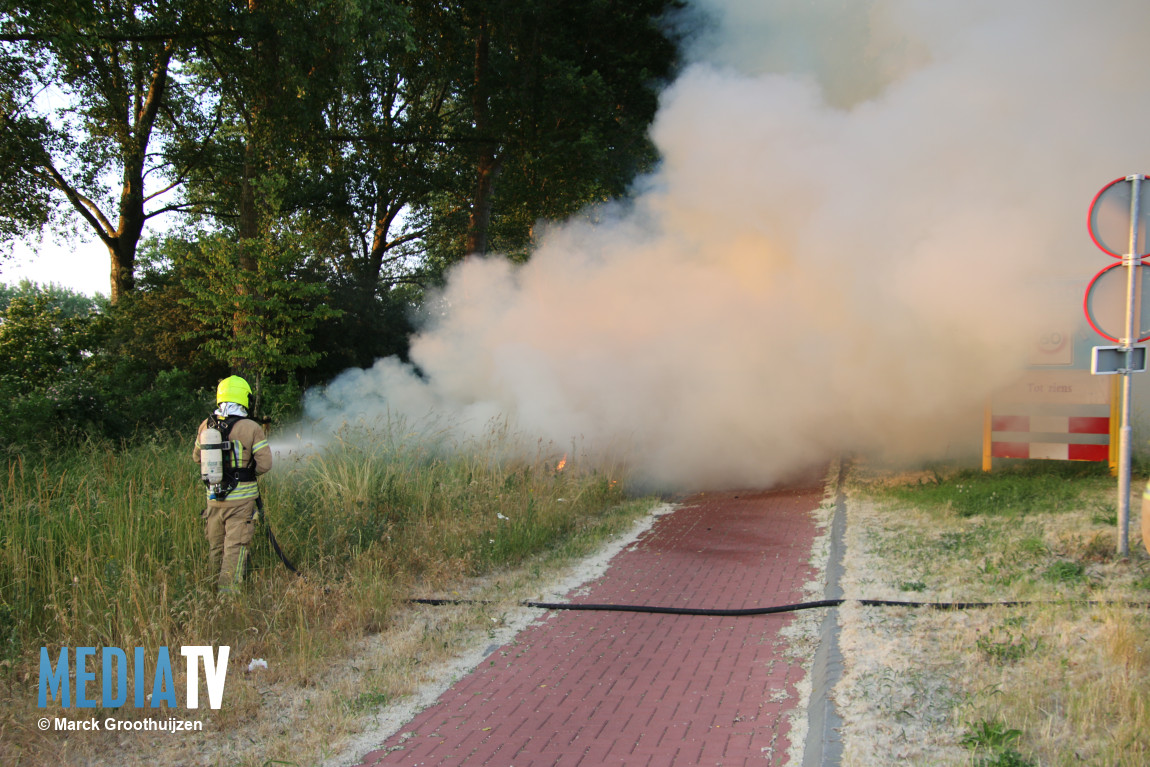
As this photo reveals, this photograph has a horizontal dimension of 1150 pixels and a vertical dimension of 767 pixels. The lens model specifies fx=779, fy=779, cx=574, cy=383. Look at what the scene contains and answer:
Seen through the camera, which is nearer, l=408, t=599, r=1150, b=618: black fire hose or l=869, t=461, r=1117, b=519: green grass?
l=408, t=599, r=1150, b=618: black fire hose

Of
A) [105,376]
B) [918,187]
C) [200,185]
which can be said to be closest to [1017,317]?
[918,187]

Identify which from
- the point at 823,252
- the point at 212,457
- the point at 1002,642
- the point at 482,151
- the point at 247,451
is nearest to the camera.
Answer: the point at 1002,642

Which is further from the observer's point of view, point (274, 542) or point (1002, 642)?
point (274, 542)

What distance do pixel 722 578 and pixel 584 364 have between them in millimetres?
5646

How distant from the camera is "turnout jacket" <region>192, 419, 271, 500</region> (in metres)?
5.72

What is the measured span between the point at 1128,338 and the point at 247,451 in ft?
21.8

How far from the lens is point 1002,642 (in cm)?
446

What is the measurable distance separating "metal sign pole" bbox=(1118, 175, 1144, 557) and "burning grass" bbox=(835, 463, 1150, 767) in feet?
0.86

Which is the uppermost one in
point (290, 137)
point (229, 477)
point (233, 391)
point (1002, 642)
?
point (290, 137)

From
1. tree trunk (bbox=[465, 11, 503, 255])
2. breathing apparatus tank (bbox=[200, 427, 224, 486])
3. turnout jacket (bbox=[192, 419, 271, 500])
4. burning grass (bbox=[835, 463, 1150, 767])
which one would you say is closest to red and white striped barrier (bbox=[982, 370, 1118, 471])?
burning grass (bbox=[835, 463, 1150, 767])

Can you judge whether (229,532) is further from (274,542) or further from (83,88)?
(83,88)

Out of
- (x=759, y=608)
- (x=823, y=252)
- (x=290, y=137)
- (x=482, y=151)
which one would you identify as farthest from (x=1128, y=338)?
(x=482, y=151)

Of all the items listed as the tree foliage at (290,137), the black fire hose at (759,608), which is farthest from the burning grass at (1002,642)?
the tree foliage at (290,137)

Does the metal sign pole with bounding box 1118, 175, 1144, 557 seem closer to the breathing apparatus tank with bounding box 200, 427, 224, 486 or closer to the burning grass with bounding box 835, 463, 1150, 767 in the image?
the burning grass with bounding box 835, 463, 1150, 767
